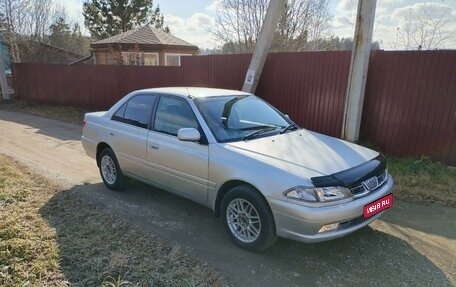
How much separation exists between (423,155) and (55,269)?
242 inches

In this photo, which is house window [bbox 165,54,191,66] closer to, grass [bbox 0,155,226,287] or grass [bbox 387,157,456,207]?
grass [bbox 387,157,456,207]

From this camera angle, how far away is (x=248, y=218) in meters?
3.55

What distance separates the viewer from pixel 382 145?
707 cm

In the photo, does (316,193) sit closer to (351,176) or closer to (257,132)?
(351,176)

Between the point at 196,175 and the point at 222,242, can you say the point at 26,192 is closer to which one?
the point at 196,175

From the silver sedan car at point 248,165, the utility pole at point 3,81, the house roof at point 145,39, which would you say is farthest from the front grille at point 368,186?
the utility pole at point 3,81

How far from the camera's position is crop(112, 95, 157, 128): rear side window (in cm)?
475

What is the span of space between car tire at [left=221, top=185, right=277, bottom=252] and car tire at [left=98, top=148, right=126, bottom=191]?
2166 mm

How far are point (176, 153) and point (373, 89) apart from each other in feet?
15.3

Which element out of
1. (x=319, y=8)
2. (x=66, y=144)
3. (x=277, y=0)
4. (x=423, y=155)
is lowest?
(x=66, y=144)

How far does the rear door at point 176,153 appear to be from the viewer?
3.95m

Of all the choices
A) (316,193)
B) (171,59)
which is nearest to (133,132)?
(316,193)

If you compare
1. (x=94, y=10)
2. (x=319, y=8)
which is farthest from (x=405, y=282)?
(x=94, y=10)

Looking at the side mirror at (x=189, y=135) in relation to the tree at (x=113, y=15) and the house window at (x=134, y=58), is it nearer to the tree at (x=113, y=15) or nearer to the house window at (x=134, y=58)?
the house window at (x=134, y=58)
